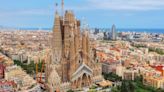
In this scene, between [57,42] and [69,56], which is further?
[57,42]

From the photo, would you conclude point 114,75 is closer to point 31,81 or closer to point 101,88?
point 101,88

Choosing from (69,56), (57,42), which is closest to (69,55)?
(69,56)

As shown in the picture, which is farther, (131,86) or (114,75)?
(114,75)

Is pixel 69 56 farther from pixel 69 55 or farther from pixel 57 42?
pixel 57 42

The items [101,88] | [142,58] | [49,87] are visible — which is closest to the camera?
[49,87]

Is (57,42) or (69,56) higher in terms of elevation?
(57,42)

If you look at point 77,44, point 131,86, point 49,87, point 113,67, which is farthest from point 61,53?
point 113,67
